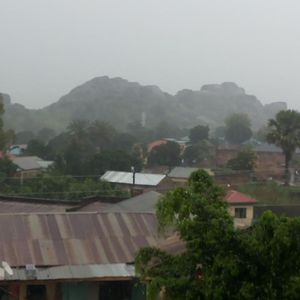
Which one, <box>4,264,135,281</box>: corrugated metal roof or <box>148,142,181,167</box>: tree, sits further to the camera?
<box>148,142,181,167</box>: tree

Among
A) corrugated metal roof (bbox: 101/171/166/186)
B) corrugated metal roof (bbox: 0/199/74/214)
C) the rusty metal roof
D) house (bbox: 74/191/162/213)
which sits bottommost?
corrugated metal roof (bbox: 101/171/166/186)

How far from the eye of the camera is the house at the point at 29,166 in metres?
42.8

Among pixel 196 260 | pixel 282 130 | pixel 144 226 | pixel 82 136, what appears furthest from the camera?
pixel 82 136

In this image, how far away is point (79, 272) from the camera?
9188 millimetres

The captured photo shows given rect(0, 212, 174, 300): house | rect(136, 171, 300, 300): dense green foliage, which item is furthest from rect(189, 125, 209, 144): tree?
rect(136, 171, 300, 300): dense green foliage

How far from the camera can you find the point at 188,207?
18.5 ft

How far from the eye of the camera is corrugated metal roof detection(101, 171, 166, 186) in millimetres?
38491

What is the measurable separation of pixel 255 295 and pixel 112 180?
33912mm

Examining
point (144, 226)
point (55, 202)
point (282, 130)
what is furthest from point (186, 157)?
point (144, 226)

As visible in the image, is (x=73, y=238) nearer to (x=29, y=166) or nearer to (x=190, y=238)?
(x=190, y=238)

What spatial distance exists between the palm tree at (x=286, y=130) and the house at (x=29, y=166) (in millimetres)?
19399

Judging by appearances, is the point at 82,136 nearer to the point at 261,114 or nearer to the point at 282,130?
the point at 282,130

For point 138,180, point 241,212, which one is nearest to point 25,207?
point 241,212

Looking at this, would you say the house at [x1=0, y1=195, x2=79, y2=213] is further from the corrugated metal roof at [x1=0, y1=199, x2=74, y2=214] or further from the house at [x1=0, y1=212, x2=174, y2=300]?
the house at [x1=0, y1=212, x2=174, y2=300]
